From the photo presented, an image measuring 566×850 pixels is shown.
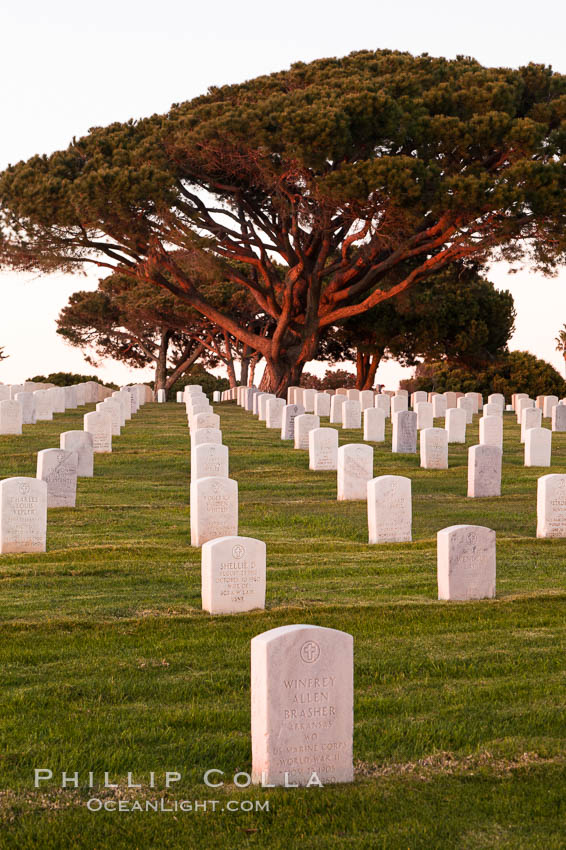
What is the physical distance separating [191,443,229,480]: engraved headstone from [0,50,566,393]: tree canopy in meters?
18.8

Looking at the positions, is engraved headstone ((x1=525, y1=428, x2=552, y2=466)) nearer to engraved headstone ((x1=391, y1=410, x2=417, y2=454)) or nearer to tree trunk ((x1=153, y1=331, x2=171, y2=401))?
engraved headstone ((x1=391, y1=410, x2=417, y2=454))

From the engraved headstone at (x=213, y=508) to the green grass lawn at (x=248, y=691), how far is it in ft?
1.20

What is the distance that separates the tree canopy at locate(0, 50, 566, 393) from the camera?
34.1m

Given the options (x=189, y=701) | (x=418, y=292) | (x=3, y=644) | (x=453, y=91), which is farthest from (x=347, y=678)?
(x=418, y=292)

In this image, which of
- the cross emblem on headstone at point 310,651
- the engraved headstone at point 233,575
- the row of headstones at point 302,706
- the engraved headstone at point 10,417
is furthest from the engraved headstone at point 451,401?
the cross emblem on headstone at point 310,651

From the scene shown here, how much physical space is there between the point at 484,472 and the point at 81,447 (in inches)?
289

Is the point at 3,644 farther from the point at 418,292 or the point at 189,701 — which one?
the point at 418,292

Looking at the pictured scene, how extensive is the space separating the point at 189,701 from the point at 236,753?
995 mm

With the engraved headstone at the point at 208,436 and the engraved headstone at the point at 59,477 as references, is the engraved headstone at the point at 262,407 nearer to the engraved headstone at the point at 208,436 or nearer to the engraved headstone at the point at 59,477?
the engraved headstone at the point at 208,436

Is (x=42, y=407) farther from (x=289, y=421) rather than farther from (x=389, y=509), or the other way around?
(x=389, y=509)

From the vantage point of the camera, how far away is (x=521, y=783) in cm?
555

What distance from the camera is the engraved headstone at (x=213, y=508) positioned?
1284 cm

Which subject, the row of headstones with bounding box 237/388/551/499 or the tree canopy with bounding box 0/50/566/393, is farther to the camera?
the tree canopy with bounding box 0/50/566/393

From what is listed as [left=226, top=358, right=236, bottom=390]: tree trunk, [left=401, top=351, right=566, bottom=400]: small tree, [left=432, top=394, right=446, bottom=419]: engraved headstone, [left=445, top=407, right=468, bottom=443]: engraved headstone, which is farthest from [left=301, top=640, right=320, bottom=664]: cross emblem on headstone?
[left=226, top=358, right=236, bottom=390]: tree trunk
